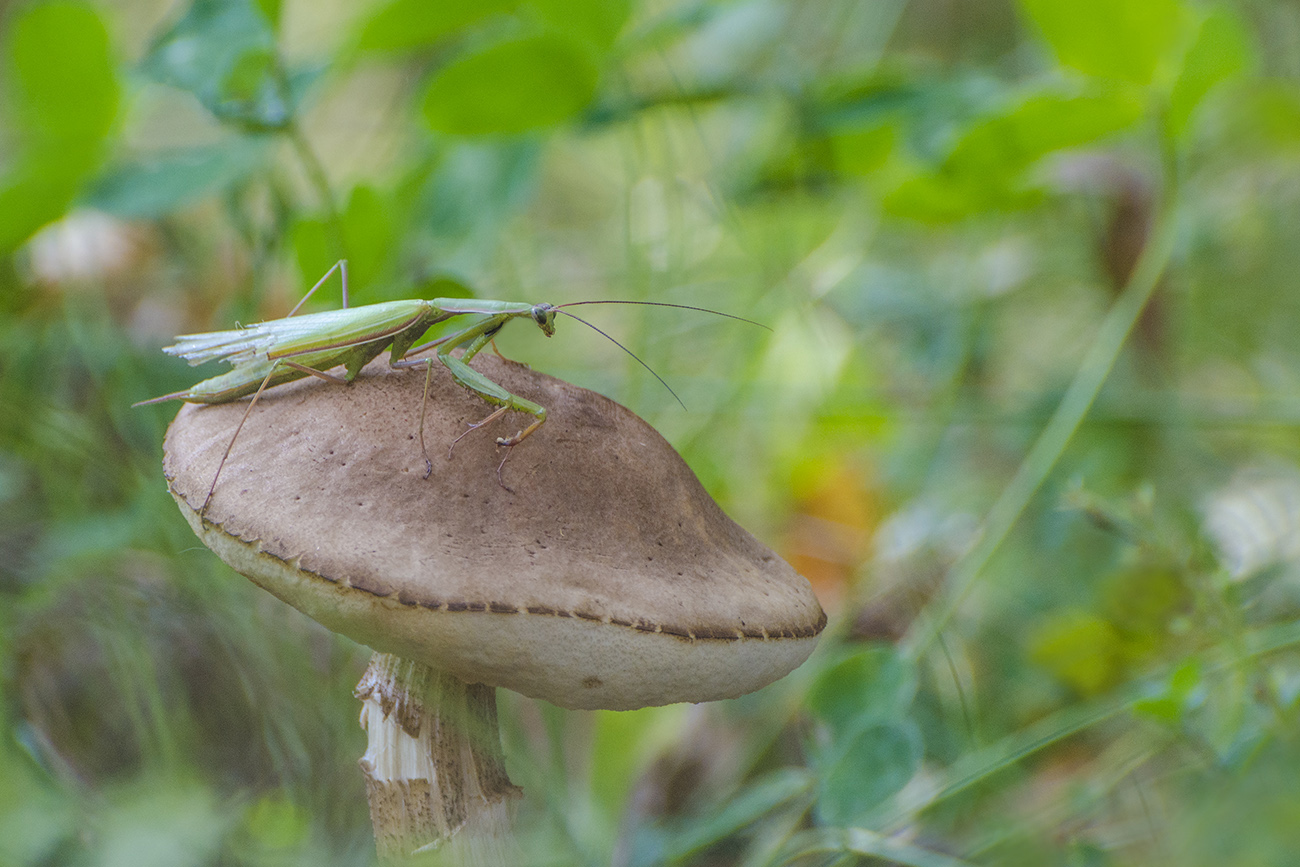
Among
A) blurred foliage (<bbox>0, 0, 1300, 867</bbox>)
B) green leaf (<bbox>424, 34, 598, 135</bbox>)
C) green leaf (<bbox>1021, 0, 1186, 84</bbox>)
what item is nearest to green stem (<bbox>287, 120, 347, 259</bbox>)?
blurred foliage (<bbox>0, 0, 1300, 867</bbox>)

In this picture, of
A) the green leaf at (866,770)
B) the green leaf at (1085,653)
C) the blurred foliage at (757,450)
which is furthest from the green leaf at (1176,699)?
the green leaf at (1085,653)

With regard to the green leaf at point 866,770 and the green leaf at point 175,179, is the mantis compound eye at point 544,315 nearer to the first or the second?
the green leaf at point 866,770

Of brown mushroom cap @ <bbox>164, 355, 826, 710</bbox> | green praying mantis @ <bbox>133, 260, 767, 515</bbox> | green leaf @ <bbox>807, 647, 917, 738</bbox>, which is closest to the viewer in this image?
brown mushroom cap @ <bbox>164, 355, 826, 710</bbox>

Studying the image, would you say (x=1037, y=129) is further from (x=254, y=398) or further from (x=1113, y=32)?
(x=254, y=398)

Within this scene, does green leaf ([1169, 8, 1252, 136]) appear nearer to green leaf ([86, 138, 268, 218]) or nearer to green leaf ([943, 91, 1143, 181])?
green leaf ([943, 91, 1143, 181])

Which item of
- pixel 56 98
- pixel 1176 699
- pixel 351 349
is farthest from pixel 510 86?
pixel 1176 699

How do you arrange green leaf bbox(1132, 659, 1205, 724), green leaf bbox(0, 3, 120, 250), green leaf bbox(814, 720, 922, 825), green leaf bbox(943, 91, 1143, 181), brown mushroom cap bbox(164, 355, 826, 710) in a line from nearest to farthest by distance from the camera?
brown mushroom cap bbox(164, 355, 826, 710) < green leaf bbox(1132, 659, 1205, 724) < green leaf bbox(814, 720, 922, 825) < green leaf bbox(0, 3, 120, 250) < green leaf bbox(943, 91, 1143, 181)
